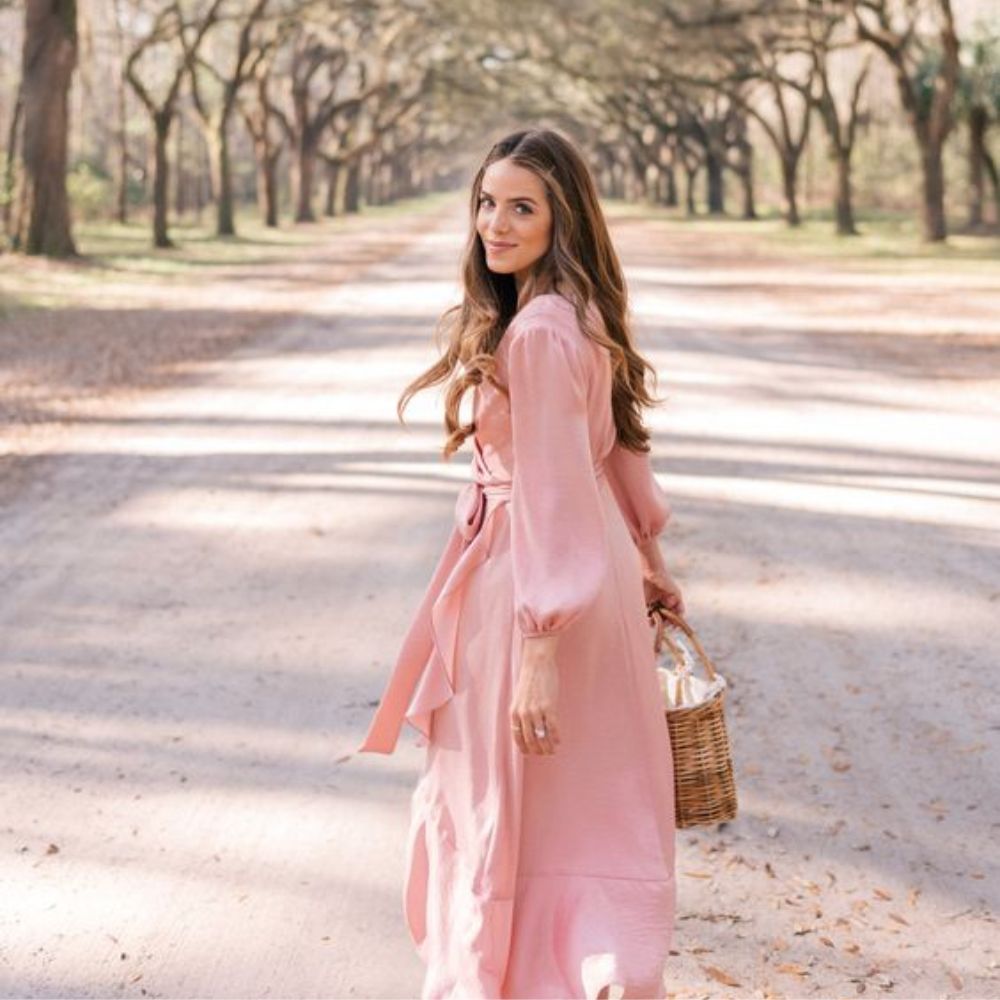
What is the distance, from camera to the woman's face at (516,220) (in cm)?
268

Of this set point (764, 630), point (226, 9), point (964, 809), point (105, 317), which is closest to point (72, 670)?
point (764, 630)

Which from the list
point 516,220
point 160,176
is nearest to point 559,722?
point 516,220

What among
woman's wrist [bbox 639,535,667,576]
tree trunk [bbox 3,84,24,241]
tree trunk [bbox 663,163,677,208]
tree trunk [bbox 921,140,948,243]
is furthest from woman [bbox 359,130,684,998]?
tree trunk [bbox 663,163,677,208]

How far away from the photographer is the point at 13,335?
15.8 metres

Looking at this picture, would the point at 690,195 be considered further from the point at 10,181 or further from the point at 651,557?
the point at 651,557

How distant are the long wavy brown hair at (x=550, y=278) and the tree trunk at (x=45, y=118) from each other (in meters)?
22.1

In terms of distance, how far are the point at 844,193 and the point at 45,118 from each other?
725 inches

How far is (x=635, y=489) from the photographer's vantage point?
2.99 meters

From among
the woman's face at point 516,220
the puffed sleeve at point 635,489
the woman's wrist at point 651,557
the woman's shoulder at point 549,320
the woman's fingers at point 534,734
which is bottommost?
the woman's fingers at point 534,734

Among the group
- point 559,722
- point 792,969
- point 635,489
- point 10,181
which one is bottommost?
point 792,969

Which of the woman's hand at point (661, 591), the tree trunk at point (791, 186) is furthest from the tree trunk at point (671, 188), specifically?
the woman's hand at point (661, 591)

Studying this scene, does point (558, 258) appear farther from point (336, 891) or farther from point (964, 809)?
point (964, 809)

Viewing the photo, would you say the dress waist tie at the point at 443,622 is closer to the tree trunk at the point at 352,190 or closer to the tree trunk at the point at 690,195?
the tree trunk at the point at 690,195

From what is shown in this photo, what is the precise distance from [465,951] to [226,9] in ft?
198
